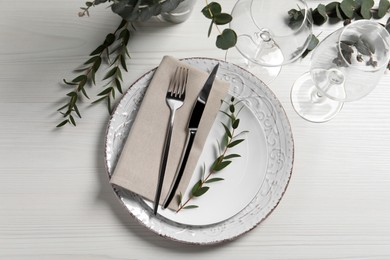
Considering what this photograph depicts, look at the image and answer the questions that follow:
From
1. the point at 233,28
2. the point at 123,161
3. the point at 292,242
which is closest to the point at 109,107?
the point at 123,161

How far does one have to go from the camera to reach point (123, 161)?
1.95 feet

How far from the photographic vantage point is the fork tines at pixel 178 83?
626mm

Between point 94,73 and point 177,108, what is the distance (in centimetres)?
13

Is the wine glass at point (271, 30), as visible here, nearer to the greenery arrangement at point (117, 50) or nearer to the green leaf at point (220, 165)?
the greenery arrangement at point (117, 50)

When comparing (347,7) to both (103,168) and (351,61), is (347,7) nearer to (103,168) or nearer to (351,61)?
(351,61)

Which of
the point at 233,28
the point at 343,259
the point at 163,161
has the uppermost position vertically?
the point at 233,28

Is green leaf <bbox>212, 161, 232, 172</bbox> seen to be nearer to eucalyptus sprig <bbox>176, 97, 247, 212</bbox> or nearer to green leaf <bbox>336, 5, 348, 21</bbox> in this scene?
eucalyptus sprig <bbox>176, 97, 247, 212</bbox>

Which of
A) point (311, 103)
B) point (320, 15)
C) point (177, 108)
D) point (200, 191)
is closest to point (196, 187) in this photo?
point (200, 191)

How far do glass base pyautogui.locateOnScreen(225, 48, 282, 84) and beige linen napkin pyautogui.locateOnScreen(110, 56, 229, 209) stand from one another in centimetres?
6

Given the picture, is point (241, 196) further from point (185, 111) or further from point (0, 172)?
point (0, 172)

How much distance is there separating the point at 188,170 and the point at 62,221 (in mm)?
188

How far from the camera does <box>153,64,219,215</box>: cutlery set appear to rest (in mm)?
601

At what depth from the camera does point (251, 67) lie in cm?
67

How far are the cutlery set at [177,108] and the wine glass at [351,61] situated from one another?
145 millimetres
